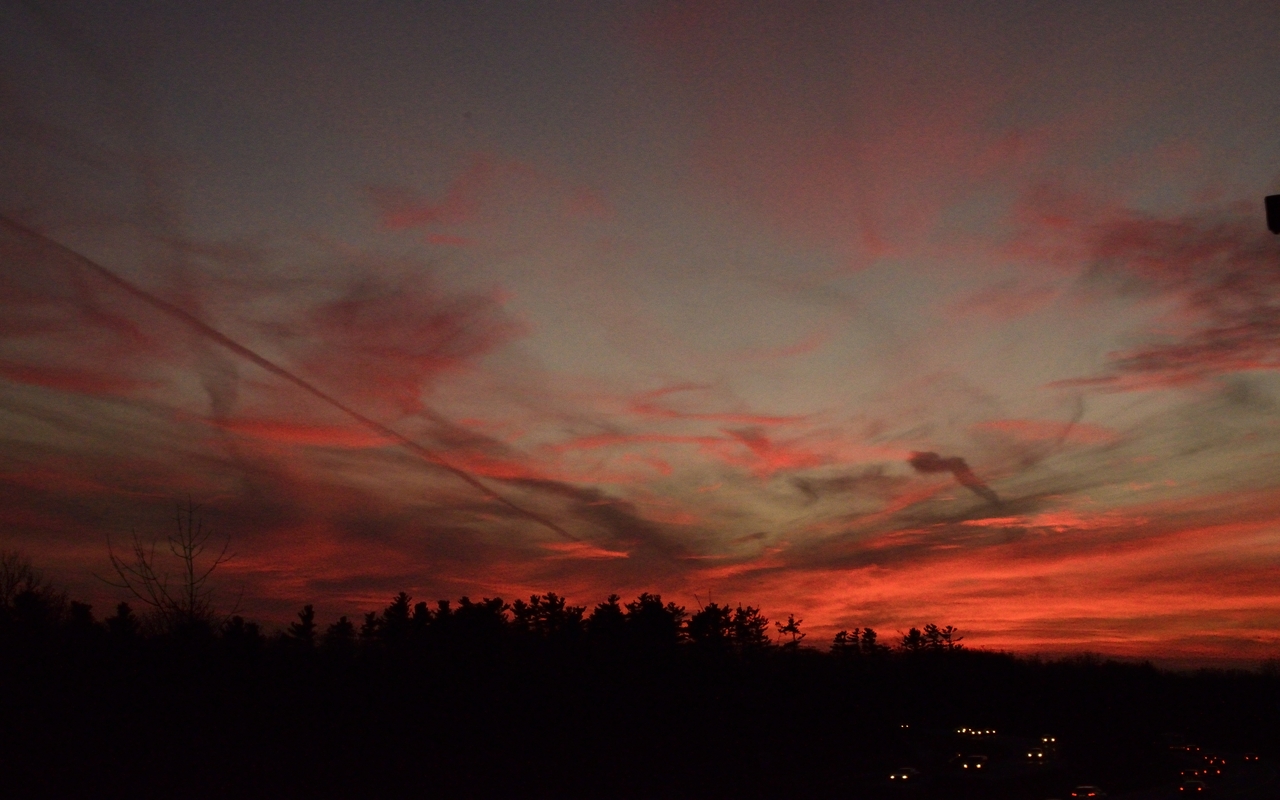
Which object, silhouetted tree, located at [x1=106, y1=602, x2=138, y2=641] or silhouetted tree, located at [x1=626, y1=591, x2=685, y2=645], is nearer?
silhouetted tree, located at [x1=106, y1=602, x2=138, y2=641]

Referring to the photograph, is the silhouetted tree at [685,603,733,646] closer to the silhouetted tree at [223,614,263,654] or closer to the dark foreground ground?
the dark foreground ground

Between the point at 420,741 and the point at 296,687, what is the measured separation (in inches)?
366

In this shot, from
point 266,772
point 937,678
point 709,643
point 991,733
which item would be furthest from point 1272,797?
point 937,678

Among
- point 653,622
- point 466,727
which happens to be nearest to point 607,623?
point 653,622

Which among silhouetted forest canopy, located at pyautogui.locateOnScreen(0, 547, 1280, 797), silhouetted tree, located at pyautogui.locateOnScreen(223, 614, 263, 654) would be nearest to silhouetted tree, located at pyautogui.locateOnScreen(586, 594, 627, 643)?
silhouetted forest canopy, located at pyautogui.locateOnScreen(0, 547, 1280, 797)

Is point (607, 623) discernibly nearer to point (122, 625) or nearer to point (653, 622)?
point (653, 622)

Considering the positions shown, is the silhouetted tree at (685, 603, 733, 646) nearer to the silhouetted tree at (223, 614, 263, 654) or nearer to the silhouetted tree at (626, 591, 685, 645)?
the silhouetted tree at (626, 591, 685, 645)

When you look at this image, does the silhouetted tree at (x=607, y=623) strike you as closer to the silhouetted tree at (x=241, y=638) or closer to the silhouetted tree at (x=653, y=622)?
the silhouetted tree at (x=653, y=622)

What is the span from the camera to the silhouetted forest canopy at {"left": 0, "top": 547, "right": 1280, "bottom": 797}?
47625 mm

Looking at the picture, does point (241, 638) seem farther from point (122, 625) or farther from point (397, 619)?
point (397, 619)

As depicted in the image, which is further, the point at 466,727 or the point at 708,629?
the point at 708,629

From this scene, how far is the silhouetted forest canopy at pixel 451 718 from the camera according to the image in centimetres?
4762

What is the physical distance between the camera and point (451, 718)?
70.2m

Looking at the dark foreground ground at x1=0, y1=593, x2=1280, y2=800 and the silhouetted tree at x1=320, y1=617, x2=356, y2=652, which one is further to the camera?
the silhouetted tree at x1=320, y1=617, x2=356, y2=652
